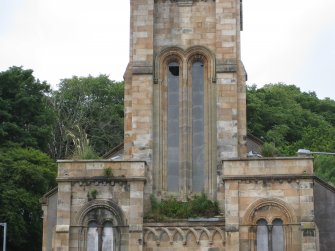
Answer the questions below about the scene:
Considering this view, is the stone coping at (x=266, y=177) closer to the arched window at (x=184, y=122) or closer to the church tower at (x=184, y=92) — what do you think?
the church tower at (x=184, y=92)

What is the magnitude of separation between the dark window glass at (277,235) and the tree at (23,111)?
97.8 ft

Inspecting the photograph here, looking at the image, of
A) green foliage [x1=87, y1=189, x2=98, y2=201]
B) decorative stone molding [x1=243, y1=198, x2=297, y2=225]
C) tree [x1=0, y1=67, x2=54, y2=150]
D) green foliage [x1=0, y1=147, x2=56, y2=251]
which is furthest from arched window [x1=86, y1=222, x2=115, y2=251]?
tree [x1=0, y1=67, x2=54, y2=150]

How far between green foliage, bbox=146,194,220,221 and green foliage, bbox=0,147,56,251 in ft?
66.0

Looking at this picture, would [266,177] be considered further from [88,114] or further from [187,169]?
[88,114]

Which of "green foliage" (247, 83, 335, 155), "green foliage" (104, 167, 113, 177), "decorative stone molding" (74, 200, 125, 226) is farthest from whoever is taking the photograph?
"green foliage" (247, 83, 335, 155)

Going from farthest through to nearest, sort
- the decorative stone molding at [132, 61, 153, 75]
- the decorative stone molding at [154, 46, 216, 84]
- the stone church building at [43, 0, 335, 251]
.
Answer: the decorative stone molding at [154, 46, 216, 84], the decorative stone molding at [132, 61, 153, 75], the stone church building at [43, 0, 335, 251]

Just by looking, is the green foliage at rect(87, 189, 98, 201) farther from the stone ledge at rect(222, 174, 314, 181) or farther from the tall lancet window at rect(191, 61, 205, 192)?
the stone ledge at rect(222, 174, 314, 181)

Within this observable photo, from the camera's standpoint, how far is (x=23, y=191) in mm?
51875

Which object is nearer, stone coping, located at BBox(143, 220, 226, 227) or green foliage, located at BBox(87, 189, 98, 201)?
stone coping, located at BBox(143, 220, 226, 227)

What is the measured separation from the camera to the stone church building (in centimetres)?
3023

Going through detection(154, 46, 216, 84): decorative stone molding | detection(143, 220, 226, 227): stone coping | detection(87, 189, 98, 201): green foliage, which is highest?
detection(154, 46, 216, 84): decorative stone molding

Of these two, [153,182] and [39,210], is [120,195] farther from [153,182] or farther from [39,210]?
[39,210]

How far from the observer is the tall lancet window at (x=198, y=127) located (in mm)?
33875

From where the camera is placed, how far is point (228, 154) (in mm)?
32969
